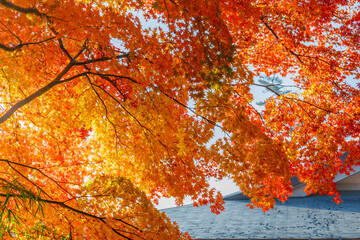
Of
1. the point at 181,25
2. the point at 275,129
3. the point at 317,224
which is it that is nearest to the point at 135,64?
the point at 181,25

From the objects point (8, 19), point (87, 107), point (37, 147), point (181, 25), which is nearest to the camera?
point (181, 25)

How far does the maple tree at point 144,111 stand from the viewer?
5.35m

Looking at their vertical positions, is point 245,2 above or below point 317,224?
above

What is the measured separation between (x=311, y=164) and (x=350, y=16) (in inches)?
227

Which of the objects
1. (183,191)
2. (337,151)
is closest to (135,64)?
(183,191)

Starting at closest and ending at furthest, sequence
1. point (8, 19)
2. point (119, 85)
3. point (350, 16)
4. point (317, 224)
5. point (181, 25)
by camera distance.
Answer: point (181, 25) → point (8, 19) → point (119, 85) → point (317, 224) → point (350, 16)

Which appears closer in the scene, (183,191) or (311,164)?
(183,191)

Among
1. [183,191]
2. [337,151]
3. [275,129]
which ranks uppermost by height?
[275,129]

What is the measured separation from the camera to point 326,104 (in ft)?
31.3

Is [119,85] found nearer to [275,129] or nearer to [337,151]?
[275,129]

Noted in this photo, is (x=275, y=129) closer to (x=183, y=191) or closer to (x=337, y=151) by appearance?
(x=337, y=151)

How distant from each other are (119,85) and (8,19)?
2.54 m

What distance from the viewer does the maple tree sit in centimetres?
535

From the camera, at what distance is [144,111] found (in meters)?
6.46
